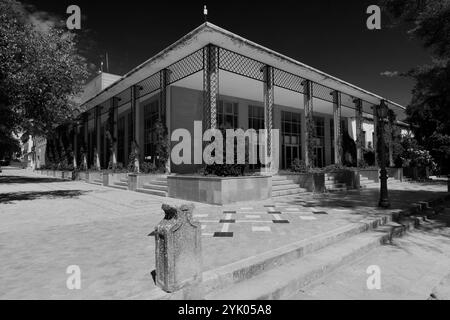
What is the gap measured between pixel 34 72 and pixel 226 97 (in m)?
12.4

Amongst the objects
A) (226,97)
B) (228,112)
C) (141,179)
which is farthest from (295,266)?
(226,97)

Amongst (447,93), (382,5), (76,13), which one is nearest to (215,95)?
(76,13)

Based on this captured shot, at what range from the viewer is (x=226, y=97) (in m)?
20.5

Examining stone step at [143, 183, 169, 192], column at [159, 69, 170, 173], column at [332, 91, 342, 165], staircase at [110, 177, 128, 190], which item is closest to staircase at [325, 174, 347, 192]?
column at [332, 91, 342, 165]

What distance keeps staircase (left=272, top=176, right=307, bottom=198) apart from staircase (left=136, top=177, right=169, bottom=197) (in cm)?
471

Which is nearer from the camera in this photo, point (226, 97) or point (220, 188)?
point (220, 188)

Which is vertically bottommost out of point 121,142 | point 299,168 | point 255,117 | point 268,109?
point 299,168

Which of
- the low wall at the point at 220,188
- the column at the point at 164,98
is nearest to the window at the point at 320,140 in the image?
the column at the point at 164,98

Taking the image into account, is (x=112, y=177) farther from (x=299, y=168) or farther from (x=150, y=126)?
(x=299, y=168)

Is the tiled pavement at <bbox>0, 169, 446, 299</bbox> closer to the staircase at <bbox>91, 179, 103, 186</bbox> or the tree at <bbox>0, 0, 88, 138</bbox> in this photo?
the tree at <bbox>0, 0, 88, 138</bbox>

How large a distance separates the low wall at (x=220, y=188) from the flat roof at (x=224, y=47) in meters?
5.35

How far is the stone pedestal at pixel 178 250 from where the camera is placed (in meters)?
3.09
